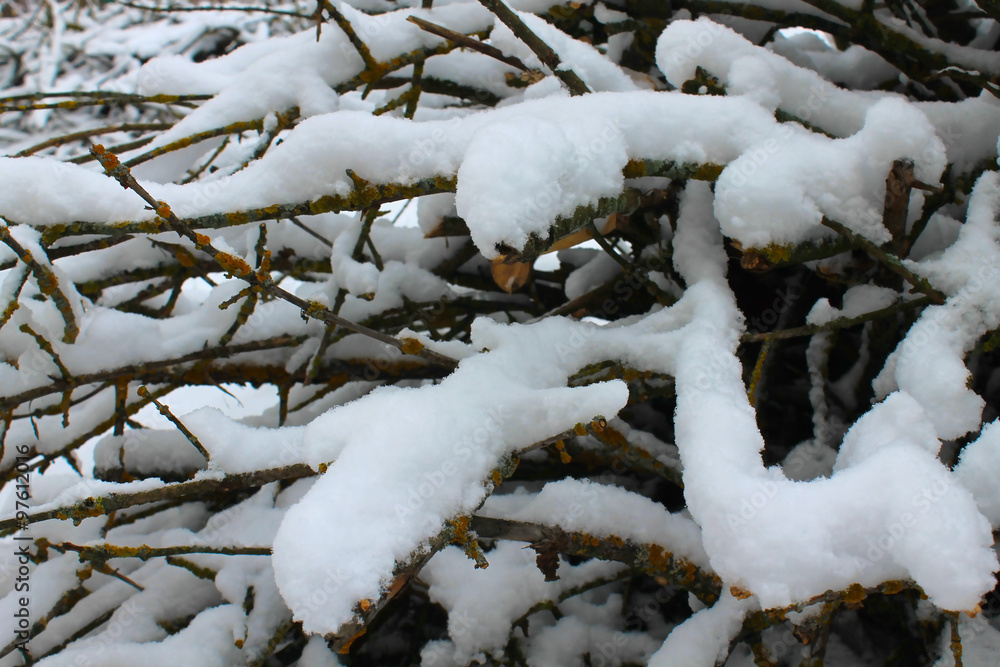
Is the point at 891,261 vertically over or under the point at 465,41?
under

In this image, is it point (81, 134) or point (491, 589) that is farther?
point (81, 134)

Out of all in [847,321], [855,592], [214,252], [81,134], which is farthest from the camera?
[81,134]

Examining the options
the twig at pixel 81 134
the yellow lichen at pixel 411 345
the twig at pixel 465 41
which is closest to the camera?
the yellow lichen at pixel 411 345

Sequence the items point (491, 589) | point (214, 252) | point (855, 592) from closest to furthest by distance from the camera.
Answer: point (855, 592) → point (214, 252) → point (491, 589)

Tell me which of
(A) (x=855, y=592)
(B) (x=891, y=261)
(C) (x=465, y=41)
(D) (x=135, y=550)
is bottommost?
(D) (x=135, y=550)

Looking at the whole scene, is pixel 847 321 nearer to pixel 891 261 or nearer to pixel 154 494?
pixel 891 261

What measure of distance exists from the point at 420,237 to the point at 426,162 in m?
0.67

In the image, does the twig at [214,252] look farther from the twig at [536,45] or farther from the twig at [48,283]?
the twig at [536,45]

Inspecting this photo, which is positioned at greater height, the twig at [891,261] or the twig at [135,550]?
the twig at [891,261]

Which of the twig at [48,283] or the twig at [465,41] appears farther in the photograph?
the twig at [465,41]

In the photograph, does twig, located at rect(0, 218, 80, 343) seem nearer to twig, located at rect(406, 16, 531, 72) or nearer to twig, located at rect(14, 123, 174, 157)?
twig, located at rect(14, 123, 174, 157)

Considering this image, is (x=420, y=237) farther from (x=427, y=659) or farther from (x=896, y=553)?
(x=896, y=553)


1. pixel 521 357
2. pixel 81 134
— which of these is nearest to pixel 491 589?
pixel 521 357

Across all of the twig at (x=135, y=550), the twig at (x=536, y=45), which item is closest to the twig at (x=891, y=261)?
the twig at (x=536, y=45)
